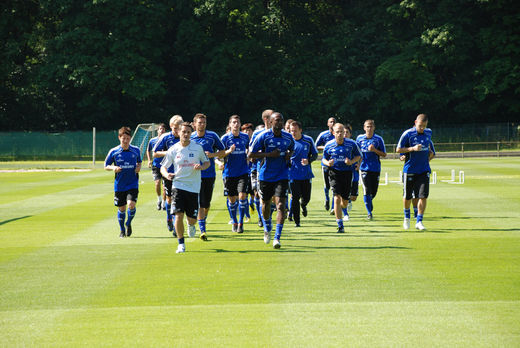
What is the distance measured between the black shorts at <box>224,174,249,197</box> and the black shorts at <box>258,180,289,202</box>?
1920 millimetres

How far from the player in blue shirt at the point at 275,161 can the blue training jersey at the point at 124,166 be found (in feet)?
9.51

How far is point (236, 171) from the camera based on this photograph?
1359cm

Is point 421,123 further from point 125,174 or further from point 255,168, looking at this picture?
point 125,174

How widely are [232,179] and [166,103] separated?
1837 inches

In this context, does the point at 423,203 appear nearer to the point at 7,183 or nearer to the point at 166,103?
the point at 7,183

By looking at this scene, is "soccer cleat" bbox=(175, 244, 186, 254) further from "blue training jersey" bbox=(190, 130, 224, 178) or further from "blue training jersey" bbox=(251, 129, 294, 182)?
"blue training jersey" bbox=(190, 130, 224, 178)

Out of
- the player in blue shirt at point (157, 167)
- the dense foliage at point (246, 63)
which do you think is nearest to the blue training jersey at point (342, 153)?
the player in blue shirt at point (157, 167)

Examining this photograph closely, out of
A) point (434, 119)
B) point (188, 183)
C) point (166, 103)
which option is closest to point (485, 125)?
point (434, 119)

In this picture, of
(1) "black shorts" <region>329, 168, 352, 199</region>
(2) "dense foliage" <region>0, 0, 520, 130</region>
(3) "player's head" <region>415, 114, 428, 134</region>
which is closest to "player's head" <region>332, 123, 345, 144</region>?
(1) "black shorts" <region>329, 168, 352, 199</region>

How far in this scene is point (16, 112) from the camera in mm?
A: 57531

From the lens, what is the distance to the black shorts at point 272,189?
11.6 meters

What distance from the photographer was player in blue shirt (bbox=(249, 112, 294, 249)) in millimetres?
11500

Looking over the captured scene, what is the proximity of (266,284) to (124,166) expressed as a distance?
18.1ft

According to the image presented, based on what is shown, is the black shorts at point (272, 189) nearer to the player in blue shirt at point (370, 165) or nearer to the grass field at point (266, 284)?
the grass field at point (266, 284)
